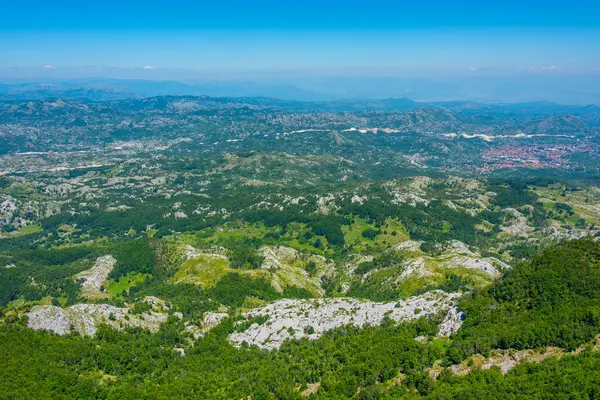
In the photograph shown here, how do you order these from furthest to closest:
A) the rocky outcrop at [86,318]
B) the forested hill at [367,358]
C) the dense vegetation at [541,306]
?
1. the rocky outcrop at [86,318]
2. the dense vegetation at [541,306]
3. the forested hill at [367,358]

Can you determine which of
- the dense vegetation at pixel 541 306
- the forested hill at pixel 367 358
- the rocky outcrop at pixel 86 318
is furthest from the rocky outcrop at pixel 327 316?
the rocky outcrop at pixel 86 318

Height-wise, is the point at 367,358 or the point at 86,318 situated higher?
the point at 367,358

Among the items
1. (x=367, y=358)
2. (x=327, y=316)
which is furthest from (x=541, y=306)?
(x=327, y=316)

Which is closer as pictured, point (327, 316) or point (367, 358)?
point (367, 358)

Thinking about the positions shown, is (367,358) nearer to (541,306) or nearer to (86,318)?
(541,306)

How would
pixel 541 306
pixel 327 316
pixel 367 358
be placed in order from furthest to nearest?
pixel 327 316 < pixel 541 306 < pixel 367 358

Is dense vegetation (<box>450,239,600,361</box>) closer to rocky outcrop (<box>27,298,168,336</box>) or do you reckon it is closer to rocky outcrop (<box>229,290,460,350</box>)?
rocky outcrop (<box>229,290,460,350</box>)

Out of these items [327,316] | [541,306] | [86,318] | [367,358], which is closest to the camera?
[367,358]

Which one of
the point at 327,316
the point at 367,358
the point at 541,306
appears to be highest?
the point at 541,306

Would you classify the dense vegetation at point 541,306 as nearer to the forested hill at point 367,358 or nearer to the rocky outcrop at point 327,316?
the forested hill at point 367,358

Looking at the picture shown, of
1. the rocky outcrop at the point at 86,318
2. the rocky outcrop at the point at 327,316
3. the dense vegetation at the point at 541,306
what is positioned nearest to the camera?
the dense vegetation at the point at 541,306
